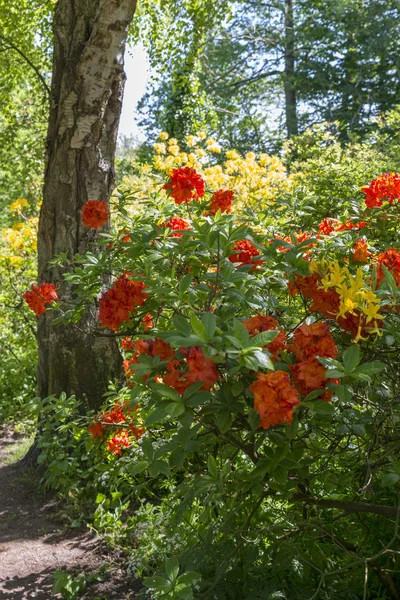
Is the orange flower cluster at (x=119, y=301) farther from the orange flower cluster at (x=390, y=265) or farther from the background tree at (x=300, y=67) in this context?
the background tree at (x=300, y=67)

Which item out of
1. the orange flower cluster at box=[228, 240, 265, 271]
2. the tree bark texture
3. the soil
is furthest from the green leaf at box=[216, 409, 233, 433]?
the tree bark texture

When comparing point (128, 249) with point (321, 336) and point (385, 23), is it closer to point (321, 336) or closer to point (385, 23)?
point (321, 336)

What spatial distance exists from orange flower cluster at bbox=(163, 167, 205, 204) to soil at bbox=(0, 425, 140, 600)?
5.30 ft

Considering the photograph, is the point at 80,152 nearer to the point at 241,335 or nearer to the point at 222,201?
the point at 222,201

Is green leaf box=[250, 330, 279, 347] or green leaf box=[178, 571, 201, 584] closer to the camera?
green leaf box=[250, 330, 279, 347]

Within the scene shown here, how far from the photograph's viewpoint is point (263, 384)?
1.25 meters

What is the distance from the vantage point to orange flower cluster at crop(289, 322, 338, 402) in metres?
1.37

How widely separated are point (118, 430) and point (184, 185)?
3.35 feet

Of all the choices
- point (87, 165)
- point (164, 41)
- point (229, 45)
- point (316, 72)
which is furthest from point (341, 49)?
point (87, 165)

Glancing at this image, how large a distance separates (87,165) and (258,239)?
2041mm

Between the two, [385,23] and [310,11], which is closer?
[385,23]

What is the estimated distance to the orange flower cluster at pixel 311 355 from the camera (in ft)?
4.50

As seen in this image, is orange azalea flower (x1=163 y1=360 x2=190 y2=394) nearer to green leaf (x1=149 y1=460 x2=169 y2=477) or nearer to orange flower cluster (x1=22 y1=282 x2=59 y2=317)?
green leaf (x1=149 y1=460 x2=169 y2=477)

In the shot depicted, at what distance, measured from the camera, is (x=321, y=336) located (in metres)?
1.44
